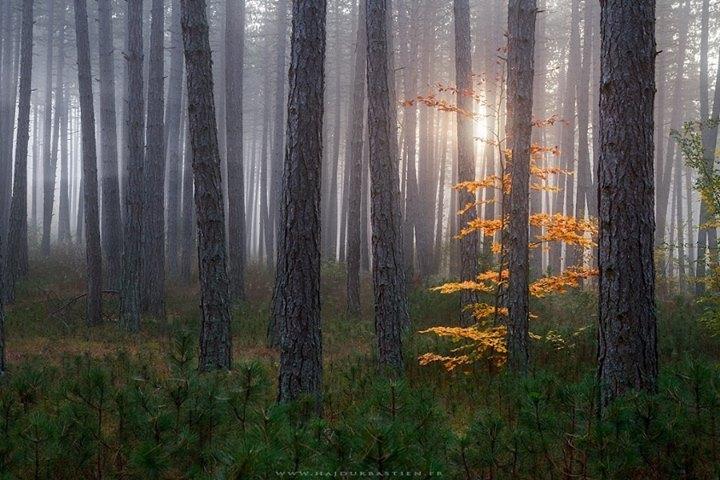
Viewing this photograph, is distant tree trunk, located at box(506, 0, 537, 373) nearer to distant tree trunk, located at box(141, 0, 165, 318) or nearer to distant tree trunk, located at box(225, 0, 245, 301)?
distant tree trunk, located at box(141, 0, 165, 318)

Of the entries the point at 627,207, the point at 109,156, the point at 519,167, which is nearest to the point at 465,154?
the point at 519,167

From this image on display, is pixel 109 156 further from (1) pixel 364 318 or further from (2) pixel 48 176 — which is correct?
(2) pixel 48 176

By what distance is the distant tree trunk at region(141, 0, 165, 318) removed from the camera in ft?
48.2

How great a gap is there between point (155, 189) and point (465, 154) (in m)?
8.93

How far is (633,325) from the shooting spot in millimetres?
4926

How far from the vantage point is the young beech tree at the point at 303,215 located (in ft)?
19.0

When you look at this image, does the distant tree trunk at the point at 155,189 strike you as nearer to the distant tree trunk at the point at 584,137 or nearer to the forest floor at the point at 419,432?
the forest floor at the point at 419,432

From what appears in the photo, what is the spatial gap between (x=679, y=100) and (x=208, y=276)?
88.0ft

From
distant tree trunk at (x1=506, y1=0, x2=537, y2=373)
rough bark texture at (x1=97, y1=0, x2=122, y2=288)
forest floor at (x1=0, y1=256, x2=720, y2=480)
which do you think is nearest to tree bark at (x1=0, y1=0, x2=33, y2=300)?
rough bark texture at (x1=97, y1=0, x2=122, y2=288)

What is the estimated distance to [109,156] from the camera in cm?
1495

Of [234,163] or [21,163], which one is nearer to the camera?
[21,163]

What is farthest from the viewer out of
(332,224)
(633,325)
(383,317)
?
(332,224)

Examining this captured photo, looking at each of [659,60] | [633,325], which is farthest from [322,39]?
[659,60]

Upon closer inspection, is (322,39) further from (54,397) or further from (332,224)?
(332,224)
